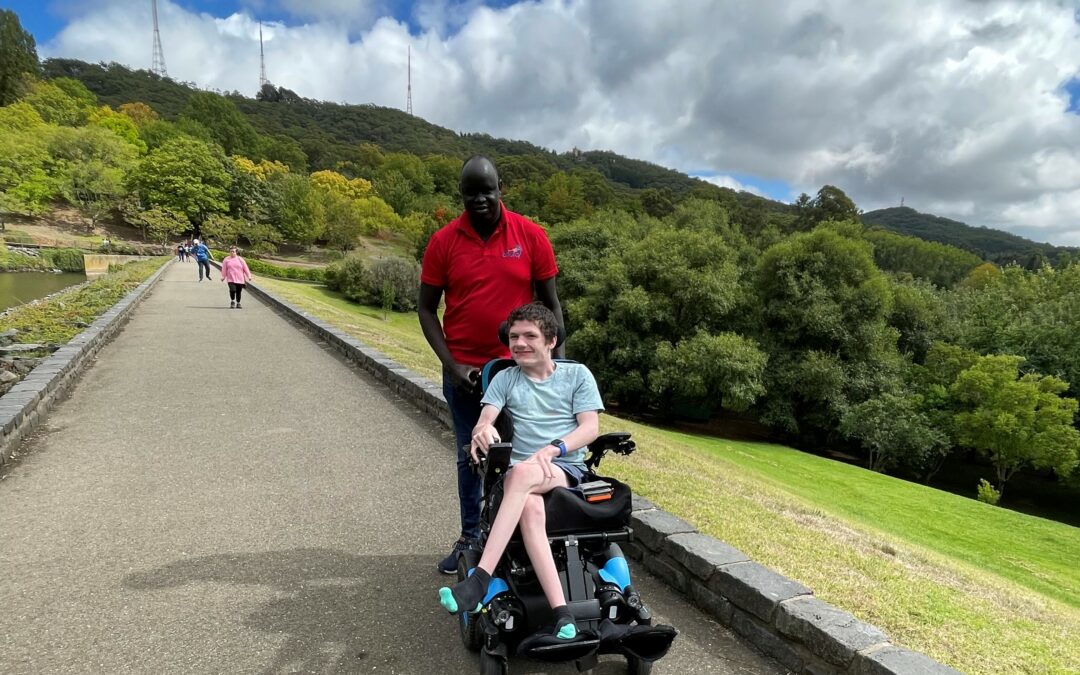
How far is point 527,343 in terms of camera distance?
2.79 m

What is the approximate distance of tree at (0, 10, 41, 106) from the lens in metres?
79.8

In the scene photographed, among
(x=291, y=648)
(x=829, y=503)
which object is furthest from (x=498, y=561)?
(x=829, y=503)

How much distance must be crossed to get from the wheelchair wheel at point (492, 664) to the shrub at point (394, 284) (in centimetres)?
3680

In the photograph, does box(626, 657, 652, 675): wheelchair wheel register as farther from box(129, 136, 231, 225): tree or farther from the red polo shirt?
box(129, 136, 231, 225): tree

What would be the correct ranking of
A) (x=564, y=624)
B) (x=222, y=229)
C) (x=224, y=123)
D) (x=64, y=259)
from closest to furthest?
(x=564, y=624)
(x=64, y=259)
(x=222, y=229)
(x=224, y=123)

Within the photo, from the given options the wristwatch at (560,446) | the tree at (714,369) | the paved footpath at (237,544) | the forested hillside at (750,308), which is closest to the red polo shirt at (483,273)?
the wristwatch at (560,446)

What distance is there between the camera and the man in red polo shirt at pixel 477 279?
308 centimetres

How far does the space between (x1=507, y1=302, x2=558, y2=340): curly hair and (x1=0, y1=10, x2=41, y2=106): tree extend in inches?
4289

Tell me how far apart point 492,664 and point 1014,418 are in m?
27.5

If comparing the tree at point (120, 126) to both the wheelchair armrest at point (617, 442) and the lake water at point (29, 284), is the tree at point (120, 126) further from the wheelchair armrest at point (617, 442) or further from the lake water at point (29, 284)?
the wheelchair armrest at point (617, 442)

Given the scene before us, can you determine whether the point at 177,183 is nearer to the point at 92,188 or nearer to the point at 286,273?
the point at 92,188

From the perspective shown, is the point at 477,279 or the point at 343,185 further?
the point at 343,185

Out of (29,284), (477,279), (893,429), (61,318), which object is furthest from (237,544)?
(29,284)

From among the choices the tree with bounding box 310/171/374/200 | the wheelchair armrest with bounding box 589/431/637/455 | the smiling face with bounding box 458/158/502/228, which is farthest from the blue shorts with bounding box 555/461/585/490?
the tree with bounding box 310/171/374/200
